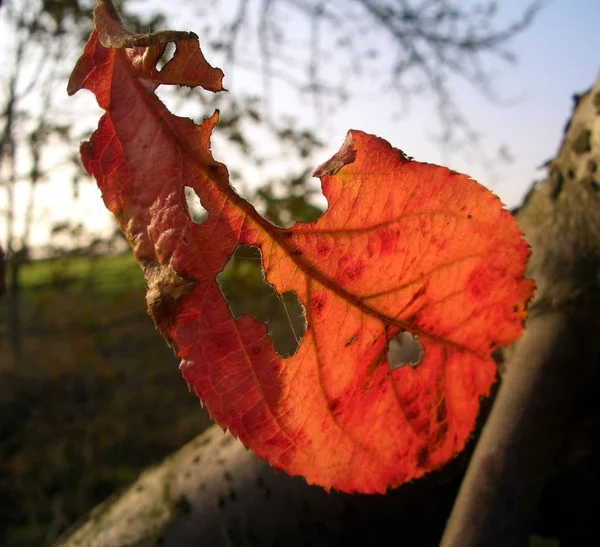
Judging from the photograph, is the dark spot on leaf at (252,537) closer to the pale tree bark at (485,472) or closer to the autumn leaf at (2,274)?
the pale tree bark at (485,472)

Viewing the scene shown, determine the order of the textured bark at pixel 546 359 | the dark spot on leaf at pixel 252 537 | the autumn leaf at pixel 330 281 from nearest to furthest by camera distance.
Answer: the autumn leaf at pixel 330 281 → the textured bark at pixel 546 359 → the dark spot on leaf at pixel 252 537

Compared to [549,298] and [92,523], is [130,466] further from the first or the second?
[549,298]

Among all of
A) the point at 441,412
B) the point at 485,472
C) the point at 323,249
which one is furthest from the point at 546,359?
the point at 323,249

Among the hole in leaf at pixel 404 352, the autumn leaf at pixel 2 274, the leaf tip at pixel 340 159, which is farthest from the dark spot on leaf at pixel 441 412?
the autumn leaf at pixel 2 274

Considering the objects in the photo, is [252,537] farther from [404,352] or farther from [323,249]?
[323,249]

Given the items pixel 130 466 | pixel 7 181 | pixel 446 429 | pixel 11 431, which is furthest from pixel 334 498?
pixel 7 181

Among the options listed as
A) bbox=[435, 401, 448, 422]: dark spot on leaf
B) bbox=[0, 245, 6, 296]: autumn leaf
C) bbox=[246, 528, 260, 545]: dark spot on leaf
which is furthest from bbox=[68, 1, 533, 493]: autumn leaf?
bbox=[246, 528, 260, 545]: dark spot on leaf
